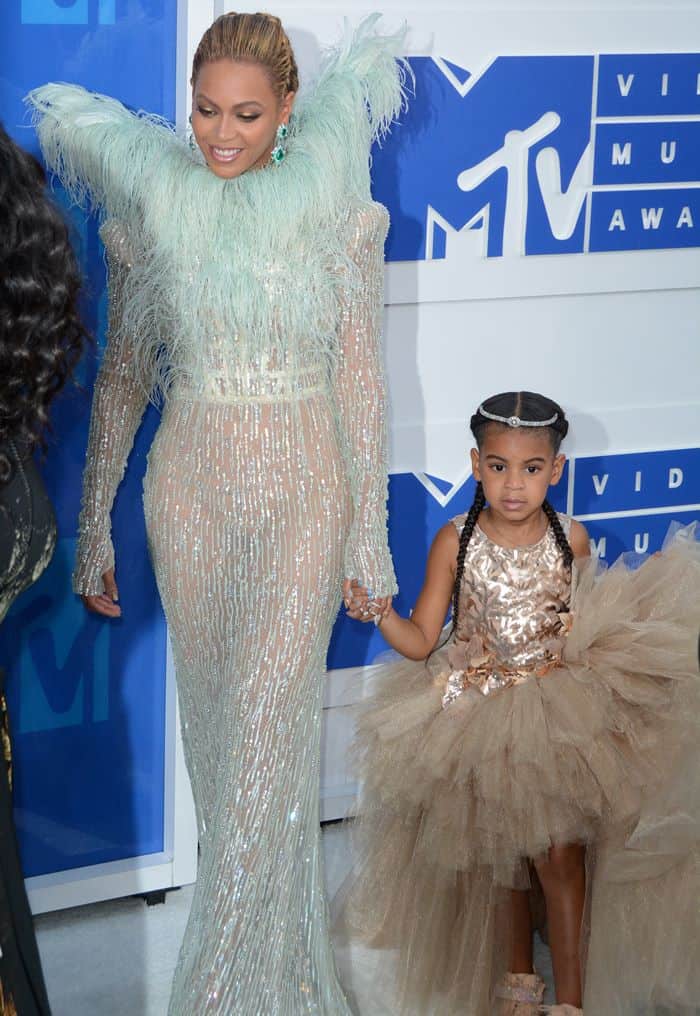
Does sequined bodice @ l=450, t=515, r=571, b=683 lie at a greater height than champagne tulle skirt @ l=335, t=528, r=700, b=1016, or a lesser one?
greater

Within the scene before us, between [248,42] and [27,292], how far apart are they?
101 centimetres

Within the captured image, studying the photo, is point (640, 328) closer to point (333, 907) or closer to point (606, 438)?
point (606, 438)

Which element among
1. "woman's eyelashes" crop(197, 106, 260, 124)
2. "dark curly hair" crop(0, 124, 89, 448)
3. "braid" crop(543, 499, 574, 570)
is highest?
"woman's eyelashes" crop(197, 106, 260, 124)

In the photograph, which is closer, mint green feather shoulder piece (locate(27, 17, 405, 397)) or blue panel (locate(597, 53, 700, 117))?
mint green feather shoulder piece (locate(27, 17, 405, 397))

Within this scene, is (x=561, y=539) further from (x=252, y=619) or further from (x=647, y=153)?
(x=647, y=153)

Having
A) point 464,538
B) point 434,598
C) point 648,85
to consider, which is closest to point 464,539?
point 464,538

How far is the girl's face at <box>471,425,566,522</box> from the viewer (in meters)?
2.99

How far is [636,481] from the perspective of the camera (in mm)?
4180

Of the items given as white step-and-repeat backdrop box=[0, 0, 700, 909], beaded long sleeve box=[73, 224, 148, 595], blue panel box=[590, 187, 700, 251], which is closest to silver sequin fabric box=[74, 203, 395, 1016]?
beaded long sleeve box=[73, 224, 148, 595]

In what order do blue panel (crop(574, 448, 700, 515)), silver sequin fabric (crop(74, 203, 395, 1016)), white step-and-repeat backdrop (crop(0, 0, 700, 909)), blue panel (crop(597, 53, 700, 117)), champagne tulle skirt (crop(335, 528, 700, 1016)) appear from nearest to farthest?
silver sequin fabric (crop(74, 203, 395, 1016)) < champagne tulle skirt (crop(335, 528, 700, 1016)) < white step-and-repeat backdrop (crop(0, 0, 700, 909)) < blue panel (crop(597, 53, 700, 117)) < blue panel (crop(574, 448, 700, 515))

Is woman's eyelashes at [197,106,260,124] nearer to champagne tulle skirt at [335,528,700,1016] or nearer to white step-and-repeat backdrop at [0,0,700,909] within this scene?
white step-and-repeat backdrop at [0,0,700,909]

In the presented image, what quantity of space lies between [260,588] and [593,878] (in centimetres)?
90

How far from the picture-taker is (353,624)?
153 inches

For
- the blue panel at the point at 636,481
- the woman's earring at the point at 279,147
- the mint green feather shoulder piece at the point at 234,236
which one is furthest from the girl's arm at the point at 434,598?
the blue panel at the point at 636,481
